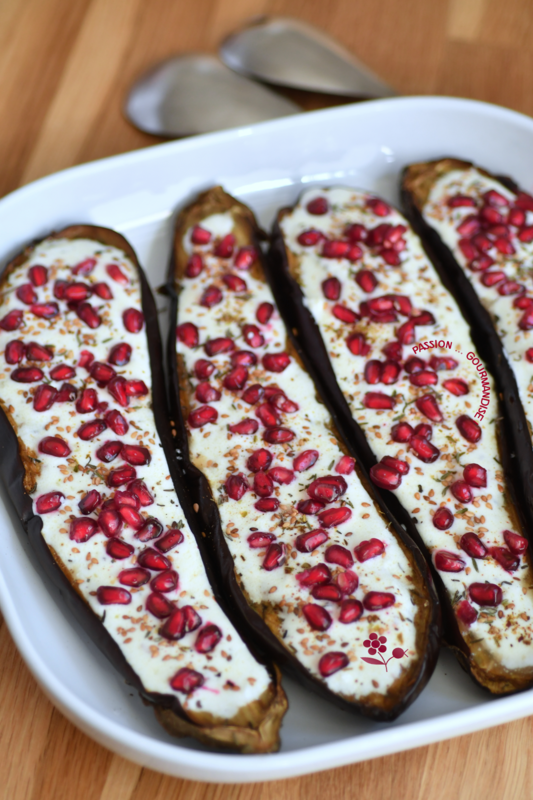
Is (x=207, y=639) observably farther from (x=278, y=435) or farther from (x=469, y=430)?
(x=469, y=430)

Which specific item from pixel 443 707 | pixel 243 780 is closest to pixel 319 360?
pixel 443 707

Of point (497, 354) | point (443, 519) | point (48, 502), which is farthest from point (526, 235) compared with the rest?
point (48, 502)

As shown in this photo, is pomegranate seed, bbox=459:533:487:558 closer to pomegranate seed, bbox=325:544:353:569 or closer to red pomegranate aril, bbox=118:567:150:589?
pomegranate seed, bbox=325:544:353:569

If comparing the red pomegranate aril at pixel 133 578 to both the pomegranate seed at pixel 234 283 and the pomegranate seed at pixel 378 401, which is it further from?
the pomegranate seed at pixel 234 283

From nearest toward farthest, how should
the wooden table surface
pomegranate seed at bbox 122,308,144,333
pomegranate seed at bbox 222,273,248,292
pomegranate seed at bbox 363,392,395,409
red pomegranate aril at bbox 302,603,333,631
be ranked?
red pomegranate aril at bbox 302,603,333,631 < pomegranate seed at bbox 363,392,395,409 < pomegranate seed at bbox 122,308,144,333 < pomegranate seed at bbox 222,273,248,292 < the wooden table surface

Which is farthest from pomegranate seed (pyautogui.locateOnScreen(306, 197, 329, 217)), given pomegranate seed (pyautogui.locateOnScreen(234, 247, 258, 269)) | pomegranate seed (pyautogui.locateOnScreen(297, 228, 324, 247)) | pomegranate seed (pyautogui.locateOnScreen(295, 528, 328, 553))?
pomegranate seed (pyautogui.locateOnScreen(295, 528, 328, 553))
